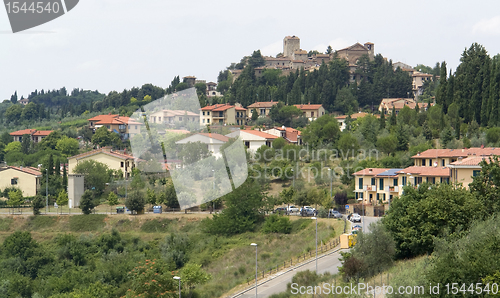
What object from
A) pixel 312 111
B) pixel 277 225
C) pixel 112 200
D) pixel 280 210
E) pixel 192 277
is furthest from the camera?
pixel 312 111

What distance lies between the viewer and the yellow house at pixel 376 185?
139 ft

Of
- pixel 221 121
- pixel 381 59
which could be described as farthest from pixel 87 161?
pixel 381 59

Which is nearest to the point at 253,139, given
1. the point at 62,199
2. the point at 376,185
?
the point at 376,185

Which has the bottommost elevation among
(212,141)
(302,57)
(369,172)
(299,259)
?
(299,259)

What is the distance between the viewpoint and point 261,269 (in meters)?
30.3

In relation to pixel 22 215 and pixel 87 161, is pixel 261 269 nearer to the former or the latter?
pixel 22 215

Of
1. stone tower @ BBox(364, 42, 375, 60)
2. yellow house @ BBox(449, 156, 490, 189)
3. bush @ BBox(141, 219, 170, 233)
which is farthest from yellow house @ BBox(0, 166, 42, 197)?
stone tower @ BBox(364, 42, 375, 60)

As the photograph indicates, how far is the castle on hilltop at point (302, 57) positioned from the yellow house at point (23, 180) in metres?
54.1

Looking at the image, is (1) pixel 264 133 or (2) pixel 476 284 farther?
(1) pixel 264 133

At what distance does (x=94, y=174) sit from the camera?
2032 inches

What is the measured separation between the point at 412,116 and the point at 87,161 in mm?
31054

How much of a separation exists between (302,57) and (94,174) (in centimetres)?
7224

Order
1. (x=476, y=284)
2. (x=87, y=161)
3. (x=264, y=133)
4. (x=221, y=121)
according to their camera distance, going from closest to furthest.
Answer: (x=476, y=284) → (x=87, y=161) → (x=264, y=133) → (x=221, y=121)

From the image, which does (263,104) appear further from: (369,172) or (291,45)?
(369,172)
